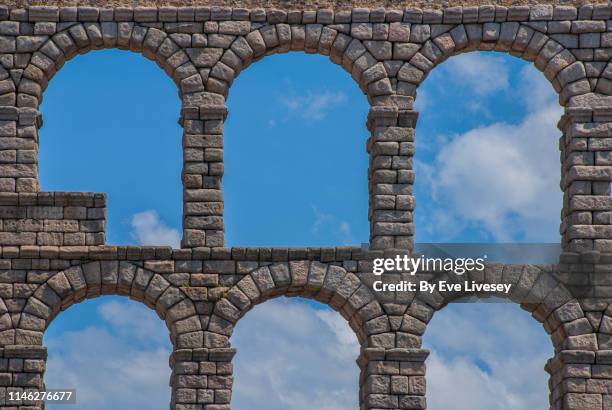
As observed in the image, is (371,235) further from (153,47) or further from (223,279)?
(153,47)

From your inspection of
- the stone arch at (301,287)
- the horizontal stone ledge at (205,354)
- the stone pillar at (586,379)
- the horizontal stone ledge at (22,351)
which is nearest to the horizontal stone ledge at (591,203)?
the stone pillar at (586,379)

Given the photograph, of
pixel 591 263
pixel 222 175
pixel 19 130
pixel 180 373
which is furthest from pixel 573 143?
pixel 19 130

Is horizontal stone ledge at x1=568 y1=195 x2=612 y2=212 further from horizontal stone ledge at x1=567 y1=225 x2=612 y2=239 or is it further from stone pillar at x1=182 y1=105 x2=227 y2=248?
stone pillar at x1=182 y1=105 x2=227 y2=248

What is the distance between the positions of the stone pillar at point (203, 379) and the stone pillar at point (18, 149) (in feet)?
13.5

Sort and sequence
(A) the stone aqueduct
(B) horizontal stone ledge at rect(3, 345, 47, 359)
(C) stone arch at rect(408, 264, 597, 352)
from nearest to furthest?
(B) horizontal stone ledge at rect(3, 345, 47, 359) → (A) the stone aqueduct → (C) stone arch at rect(408, 264, 597, 352)

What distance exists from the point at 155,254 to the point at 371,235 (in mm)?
3859

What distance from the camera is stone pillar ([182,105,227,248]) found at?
1081 inches

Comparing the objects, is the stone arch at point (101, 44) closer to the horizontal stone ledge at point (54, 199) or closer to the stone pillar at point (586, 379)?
the horizontal stone ledge at point (54, 199)

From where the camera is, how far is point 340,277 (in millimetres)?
27234

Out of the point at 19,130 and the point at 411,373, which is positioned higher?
the point at 19,130

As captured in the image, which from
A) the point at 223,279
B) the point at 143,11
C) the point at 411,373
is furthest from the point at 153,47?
the point at 411,373

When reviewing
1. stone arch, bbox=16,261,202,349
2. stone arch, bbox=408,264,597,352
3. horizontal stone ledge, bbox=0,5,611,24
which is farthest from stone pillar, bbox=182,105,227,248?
stone arch, bbox=408,264,597,352

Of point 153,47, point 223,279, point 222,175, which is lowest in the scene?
point 223,279

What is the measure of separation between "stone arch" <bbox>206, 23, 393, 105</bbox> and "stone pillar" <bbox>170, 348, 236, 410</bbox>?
4763 millimetres
